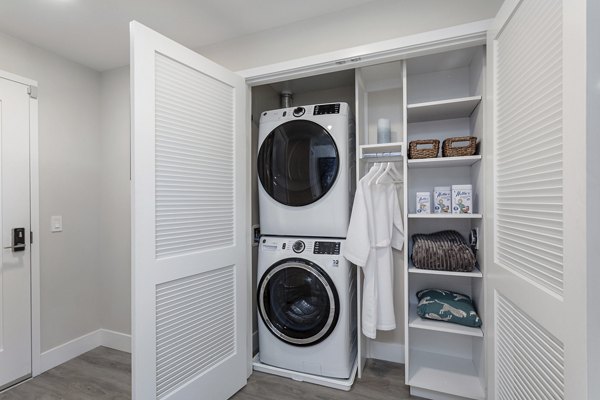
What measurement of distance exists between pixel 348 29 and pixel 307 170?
36.6 inches

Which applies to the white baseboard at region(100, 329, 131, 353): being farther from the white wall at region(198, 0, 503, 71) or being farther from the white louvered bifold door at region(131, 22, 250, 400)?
the white wall at region(198, 0, 503, 71)

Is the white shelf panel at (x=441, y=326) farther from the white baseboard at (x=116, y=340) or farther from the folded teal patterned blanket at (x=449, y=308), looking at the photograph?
the white baseboard at (x=116, y=340)

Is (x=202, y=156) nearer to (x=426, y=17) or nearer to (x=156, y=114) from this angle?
(x=156, y=114)

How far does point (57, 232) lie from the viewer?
7.93 ft

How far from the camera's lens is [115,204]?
2705mm

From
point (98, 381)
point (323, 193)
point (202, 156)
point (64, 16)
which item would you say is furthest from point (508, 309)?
point (64, 16)

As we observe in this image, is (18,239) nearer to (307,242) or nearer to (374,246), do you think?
(307,242)

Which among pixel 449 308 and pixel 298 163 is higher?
pixel 298 163

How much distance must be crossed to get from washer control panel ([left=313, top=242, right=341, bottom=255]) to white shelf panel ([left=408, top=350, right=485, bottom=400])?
0.94m

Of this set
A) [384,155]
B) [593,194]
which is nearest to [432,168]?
[384,155]

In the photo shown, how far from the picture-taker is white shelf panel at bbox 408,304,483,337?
5.80ft

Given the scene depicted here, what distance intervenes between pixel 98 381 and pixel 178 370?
1106 millimetres

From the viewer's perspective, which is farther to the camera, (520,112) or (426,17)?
(426,17)

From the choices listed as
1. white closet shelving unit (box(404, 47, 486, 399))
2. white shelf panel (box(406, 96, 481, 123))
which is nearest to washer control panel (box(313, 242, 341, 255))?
white closet shelving unit (box(404, 47, 486, 399))
